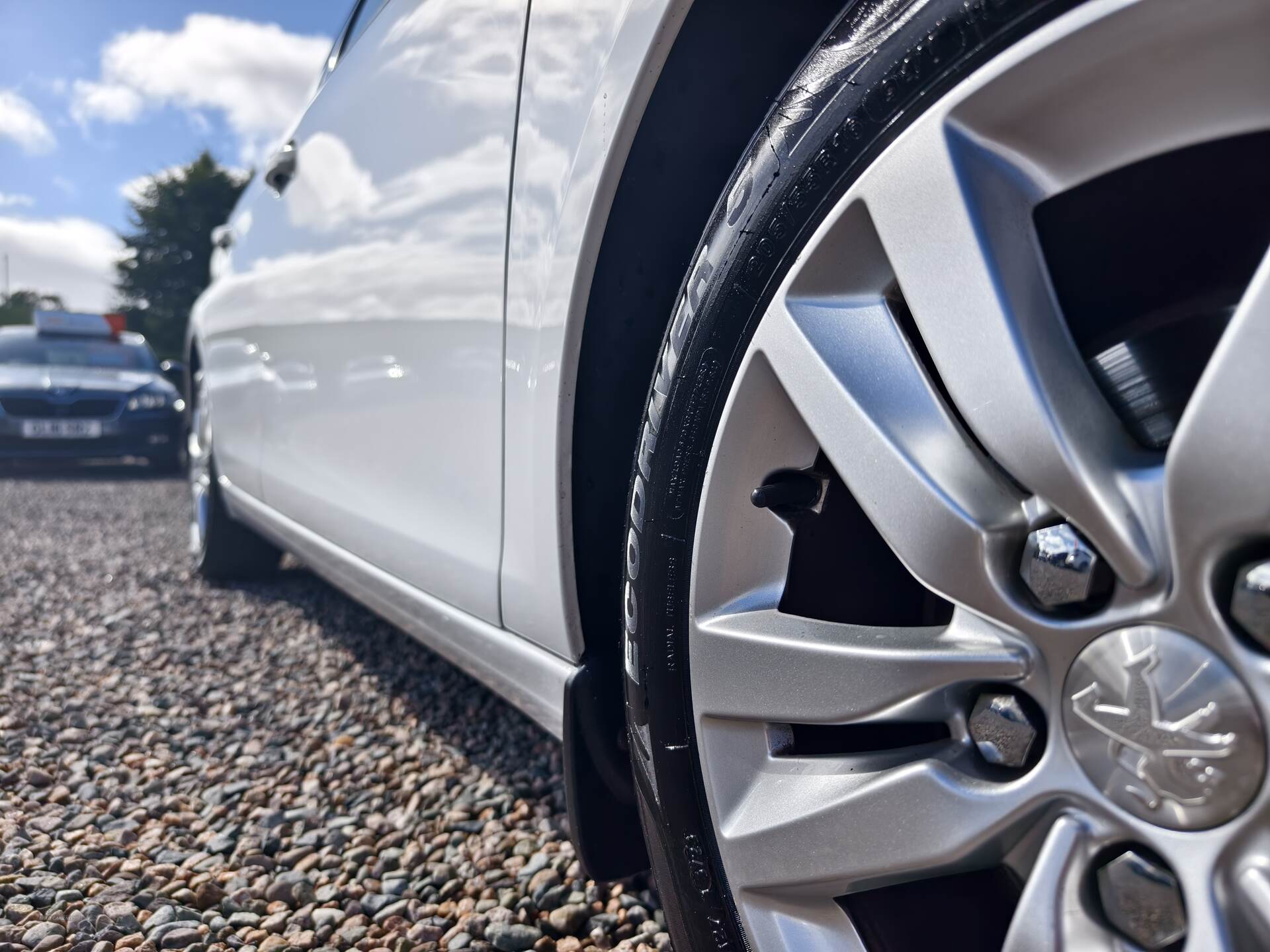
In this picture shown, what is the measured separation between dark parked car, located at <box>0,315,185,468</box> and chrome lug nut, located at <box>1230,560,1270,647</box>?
837 centimetres

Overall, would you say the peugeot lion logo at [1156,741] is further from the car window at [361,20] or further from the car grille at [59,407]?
the car grille at [59,407]

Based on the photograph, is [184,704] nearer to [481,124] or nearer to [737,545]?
[481,124]

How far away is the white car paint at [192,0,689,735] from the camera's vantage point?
1028 millimetres

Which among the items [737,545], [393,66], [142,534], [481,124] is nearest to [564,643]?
[737,545]

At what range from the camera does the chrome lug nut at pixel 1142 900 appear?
0.60 m

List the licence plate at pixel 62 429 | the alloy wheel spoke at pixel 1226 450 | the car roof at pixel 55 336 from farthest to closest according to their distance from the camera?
the car roof at pixel 55 336 < the licence plate at pixel 62 429 < the alloy wheel spoke at pixel 1226 450

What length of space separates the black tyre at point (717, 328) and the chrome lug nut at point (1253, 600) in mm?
371

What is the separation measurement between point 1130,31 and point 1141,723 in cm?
42

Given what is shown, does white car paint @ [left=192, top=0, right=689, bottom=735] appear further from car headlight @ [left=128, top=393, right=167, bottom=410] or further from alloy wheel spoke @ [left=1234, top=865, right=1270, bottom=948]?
car headlight @ [left=128, top=393, right=167, bottom=410]

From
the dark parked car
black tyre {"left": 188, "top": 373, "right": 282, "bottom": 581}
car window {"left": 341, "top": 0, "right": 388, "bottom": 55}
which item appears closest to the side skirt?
car window {"left": 341, "top": 0, "right": 388, "bottom": 55}

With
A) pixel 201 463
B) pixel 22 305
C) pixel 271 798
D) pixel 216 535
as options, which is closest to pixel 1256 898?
pixel 271 798

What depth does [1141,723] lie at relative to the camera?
0.60m

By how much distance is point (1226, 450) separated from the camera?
0.56m

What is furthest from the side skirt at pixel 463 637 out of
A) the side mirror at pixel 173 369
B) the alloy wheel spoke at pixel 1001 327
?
the side mirror at pixel 173 369
